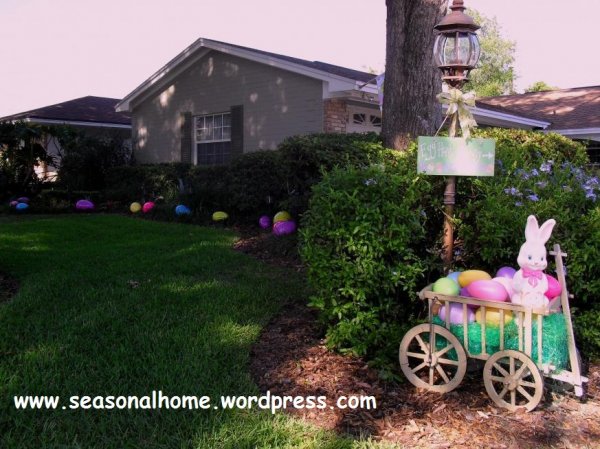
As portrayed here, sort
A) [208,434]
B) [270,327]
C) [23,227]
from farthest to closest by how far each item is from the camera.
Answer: [23,227]
[270,327]
[208,434]

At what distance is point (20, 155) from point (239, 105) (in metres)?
6.02

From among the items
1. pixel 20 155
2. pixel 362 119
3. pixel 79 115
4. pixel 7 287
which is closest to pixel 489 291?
pixel 7 287

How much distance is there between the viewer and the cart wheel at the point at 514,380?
10.1 ft

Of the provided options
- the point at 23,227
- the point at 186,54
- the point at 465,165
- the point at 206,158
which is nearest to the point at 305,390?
the point at 465,165

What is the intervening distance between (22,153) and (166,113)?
3.87 m

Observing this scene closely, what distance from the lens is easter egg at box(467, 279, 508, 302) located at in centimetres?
334

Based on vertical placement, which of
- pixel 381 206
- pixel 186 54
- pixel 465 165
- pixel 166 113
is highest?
pixel 186 54

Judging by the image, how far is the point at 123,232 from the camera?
905cm

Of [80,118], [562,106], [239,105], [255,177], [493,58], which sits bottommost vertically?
[255,177]

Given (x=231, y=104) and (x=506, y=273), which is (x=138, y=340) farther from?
(x=231, y=104)

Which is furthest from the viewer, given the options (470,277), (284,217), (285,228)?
(284,217)

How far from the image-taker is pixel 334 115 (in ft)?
37.8

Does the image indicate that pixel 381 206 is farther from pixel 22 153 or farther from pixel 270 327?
pixel 22 153

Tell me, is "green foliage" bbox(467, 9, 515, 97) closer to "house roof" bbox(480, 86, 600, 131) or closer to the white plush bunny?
"house roof" bbox(480, 86, 600, 131)
